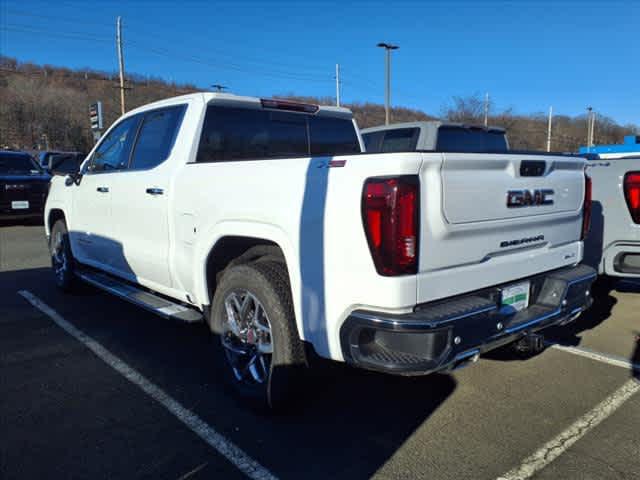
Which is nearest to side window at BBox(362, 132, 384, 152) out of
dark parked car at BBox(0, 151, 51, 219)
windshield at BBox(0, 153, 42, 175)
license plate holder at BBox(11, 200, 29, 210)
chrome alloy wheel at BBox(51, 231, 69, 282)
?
chrome alloy wheel at BBox(51, 231, 69, 282)

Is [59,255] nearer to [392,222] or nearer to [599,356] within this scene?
[392,222]

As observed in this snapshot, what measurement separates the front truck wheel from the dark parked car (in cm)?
1130

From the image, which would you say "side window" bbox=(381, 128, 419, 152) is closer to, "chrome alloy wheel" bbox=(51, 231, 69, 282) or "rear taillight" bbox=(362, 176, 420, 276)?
"chrome alloy wheel" bbox=(51, 231, 69, 282)

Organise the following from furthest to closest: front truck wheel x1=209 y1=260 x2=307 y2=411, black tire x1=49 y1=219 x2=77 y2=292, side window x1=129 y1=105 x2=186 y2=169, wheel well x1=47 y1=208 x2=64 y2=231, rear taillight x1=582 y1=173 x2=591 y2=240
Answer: wheel well x1=47 y1=208 x2=64 y2=231 → black tire x1=49 y1=219 x2=77 y2=292 → side window x1=129 y1=105 x2=186 y2=169 → rear taillight x1=582 y1=173 x2=591 y2=240 → front truck wheel x1=209 y1=260 x2=307 y2=411

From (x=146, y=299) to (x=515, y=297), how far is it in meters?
2.84

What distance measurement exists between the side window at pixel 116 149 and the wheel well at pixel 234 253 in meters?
1.71

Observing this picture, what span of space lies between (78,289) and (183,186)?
325 cm

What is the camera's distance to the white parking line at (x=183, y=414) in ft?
8.87

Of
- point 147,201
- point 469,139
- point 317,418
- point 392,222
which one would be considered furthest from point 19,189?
point 392,222

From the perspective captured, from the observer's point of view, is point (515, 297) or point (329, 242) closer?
point (329, 242)

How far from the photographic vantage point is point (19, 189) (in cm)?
1262

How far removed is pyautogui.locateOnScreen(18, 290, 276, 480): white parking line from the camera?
270 centimetres

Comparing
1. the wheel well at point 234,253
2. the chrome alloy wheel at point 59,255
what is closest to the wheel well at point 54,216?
the chrome alloy wheel at point 59,255

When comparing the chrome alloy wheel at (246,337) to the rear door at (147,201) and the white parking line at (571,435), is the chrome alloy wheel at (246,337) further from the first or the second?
the white parking line at (571,435)
